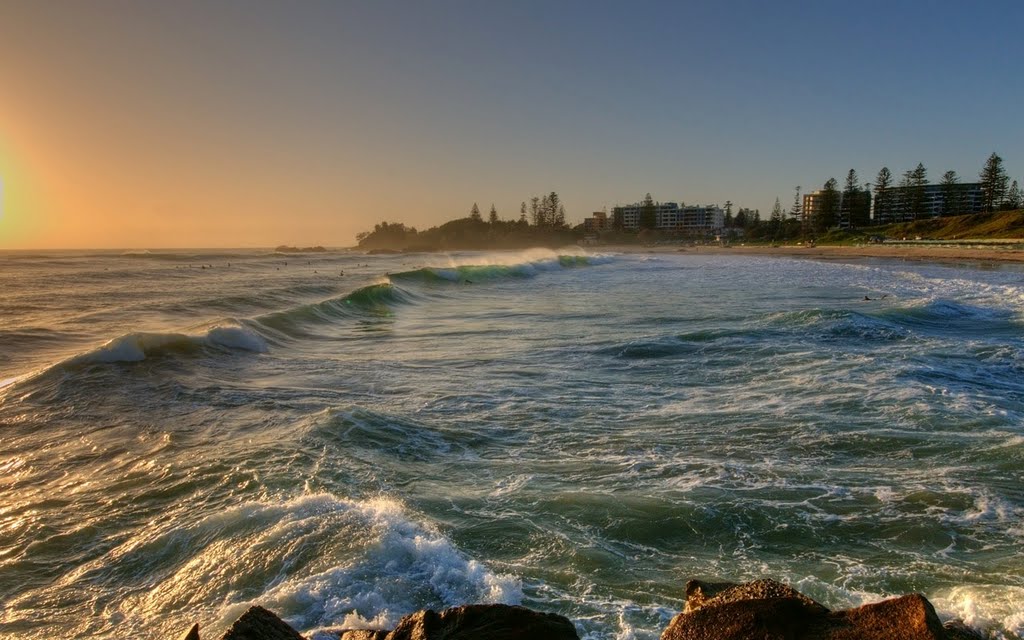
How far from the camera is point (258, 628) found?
10.4 feet

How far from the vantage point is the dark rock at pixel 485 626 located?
3170mm

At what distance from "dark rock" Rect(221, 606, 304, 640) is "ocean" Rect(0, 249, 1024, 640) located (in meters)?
0.86

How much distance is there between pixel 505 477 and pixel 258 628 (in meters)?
3.92

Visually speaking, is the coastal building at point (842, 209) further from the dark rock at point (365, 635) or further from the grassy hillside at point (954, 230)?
the dark rock at point (365, 635)

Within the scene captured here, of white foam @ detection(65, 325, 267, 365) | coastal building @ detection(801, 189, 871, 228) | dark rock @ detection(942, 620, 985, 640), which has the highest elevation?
coastal building @ detection(801, 189, 871, 228)

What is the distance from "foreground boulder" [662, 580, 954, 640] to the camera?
2930 mm

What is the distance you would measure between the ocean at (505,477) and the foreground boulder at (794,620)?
0.81 m

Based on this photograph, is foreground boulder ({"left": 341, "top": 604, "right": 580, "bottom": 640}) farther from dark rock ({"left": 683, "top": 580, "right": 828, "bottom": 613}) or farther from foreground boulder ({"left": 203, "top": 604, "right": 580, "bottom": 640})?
dark rock ({"left": 683, "top": 580, "right": 828, "bottom": 613})

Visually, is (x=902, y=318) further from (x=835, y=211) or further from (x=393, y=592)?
(x=835, y=211)

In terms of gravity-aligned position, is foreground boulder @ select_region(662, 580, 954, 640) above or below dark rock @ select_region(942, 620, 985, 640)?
above

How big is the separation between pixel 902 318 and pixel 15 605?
21.4 meters

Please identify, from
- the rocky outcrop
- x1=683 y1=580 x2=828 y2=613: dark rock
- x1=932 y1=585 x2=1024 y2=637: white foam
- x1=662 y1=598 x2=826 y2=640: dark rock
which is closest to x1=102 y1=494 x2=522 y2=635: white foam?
the rocky outcrop

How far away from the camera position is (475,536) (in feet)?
17.9

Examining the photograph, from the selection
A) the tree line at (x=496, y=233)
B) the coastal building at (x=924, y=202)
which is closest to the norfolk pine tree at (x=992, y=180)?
the coastal building at (x=924, y=202)
